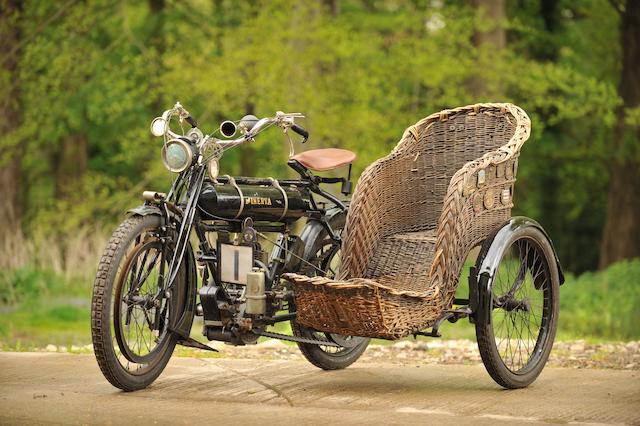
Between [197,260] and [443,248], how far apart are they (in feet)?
3.88

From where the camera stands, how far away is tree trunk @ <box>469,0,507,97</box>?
14861 millimetres

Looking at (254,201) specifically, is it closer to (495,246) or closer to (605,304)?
(495,246)

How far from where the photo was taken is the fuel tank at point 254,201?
5.23m

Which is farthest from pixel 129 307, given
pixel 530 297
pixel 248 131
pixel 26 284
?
pixel 26 284

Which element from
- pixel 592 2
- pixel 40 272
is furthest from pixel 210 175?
pixel 592 2

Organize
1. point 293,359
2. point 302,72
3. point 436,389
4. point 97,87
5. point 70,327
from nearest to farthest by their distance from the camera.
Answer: point 436,389 < point 293,359 < point 70,327 < point 302,72 < point 97,87

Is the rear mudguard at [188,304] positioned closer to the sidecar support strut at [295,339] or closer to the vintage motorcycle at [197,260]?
the vintage motorcycle at [197,260]

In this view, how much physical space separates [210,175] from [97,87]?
43.3 feet

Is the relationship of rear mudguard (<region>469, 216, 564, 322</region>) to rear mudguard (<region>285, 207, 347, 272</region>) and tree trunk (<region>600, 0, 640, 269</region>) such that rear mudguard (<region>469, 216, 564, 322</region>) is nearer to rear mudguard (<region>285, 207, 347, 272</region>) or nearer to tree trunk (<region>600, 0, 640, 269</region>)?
rear mudguard (<region>285, 207, 347, 272</region>)

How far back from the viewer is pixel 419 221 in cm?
603

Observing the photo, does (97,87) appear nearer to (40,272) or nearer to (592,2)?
(40,272)

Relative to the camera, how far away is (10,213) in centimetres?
1608

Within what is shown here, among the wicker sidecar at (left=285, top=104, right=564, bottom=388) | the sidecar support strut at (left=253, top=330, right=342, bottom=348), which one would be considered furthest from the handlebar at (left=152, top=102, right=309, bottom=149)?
the sidecar support strut at (left=253, top=330, right=342, bottom=348)

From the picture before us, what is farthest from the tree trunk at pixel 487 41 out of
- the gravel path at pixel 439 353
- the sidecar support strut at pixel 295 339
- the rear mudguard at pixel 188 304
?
the rear mudguard at pixel 188 304
